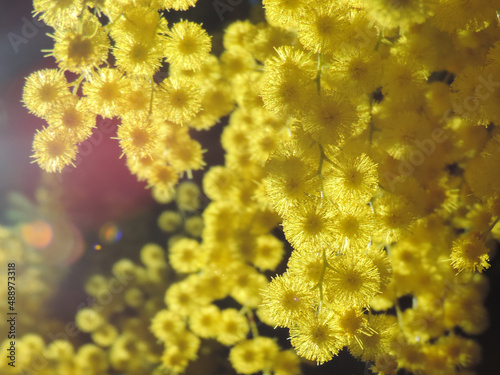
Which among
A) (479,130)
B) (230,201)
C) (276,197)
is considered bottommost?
(276,197)

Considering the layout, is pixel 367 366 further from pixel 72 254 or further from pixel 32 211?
pixel 32 211

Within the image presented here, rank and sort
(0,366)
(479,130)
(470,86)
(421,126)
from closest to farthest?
(470,86)
(421,126)
(479,130)
(0,366)

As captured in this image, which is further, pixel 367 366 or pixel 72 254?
pixel 72 254

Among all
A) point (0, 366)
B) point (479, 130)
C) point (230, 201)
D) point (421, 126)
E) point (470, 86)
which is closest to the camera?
point (470, 86)

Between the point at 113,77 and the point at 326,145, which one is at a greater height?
the point at 113,77

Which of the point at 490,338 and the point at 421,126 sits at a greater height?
the point at 421,126

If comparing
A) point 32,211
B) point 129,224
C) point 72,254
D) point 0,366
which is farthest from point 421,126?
point 0,366

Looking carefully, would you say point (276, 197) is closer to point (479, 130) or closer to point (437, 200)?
point (437, 200)

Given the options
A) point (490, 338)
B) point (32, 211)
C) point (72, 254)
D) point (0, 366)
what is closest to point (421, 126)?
point (490, 338)
